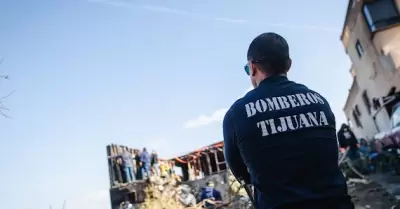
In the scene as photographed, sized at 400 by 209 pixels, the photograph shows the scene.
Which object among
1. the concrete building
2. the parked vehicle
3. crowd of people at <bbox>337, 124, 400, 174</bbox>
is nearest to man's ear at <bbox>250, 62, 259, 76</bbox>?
the parked vehicle

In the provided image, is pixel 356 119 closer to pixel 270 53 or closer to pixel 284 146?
pixel 270 53

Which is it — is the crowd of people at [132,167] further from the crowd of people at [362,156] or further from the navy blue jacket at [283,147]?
the navy blue jacket at [283,147]

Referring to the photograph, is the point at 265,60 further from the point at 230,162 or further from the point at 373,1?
the point at 373,1

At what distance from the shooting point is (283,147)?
Result: 1.42 metres

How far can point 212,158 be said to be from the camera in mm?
16672

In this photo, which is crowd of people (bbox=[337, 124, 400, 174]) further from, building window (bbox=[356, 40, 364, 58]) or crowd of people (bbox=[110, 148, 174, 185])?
building window (bbox=[356, 40, 364, 58])

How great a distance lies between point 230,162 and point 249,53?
57cm

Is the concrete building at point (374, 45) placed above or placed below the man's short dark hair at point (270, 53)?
above

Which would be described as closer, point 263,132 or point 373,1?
point 263,132

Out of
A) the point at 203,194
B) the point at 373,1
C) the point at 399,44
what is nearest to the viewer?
the point at 203,194

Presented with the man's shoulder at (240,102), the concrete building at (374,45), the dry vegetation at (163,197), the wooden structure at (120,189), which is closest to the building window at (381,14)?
the concrete building at (374,45)

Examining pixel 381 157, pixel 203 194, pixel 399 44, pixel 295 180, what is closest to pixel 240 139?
pixel 295 180

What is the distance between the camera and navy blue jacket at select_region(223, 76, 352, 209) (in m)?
1.40

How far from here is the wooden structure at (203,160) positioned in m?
16.3
